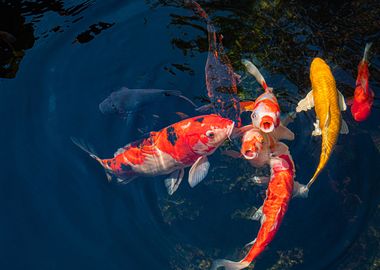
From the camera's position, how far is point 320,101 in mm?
→ 4156

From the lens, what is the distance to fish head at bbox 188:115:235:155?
4.37 meters

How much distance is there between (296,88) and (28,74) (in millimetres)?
3568

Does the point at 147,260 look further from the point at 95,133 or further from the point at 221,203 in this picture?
the point at 95,133

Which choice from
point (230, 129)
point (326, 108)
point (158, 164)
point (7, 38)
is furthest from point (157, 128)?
point (7, 38)

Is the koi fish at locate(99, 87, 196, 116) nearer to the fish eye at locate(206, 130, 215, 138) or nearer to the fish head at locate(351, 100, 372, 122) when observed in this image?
the fish eye at locate(206, 130, 215, 138)

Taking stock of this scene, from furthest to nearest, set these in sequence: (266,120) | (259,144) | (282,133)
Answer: (282,133), (259,144), (266,120)

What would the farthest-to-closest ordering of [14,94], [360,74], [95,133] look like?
[14,94] < [95,133] < [360,74]

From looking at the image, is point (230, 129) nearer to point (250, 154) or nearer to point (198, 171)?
point (250, 154)

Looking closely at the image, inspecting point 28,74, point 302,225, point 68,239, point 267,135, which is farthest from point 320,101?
point 28,74

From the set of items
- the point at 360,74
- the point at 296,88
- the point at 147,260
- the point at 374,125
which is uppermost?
the point at 360,74

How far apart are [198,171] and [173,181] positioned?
36cm

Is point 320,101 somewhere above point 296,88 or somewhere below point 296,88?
above

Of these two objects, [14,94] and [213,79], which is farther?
[14,94]

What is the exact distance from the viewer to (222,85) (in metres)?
5.18
